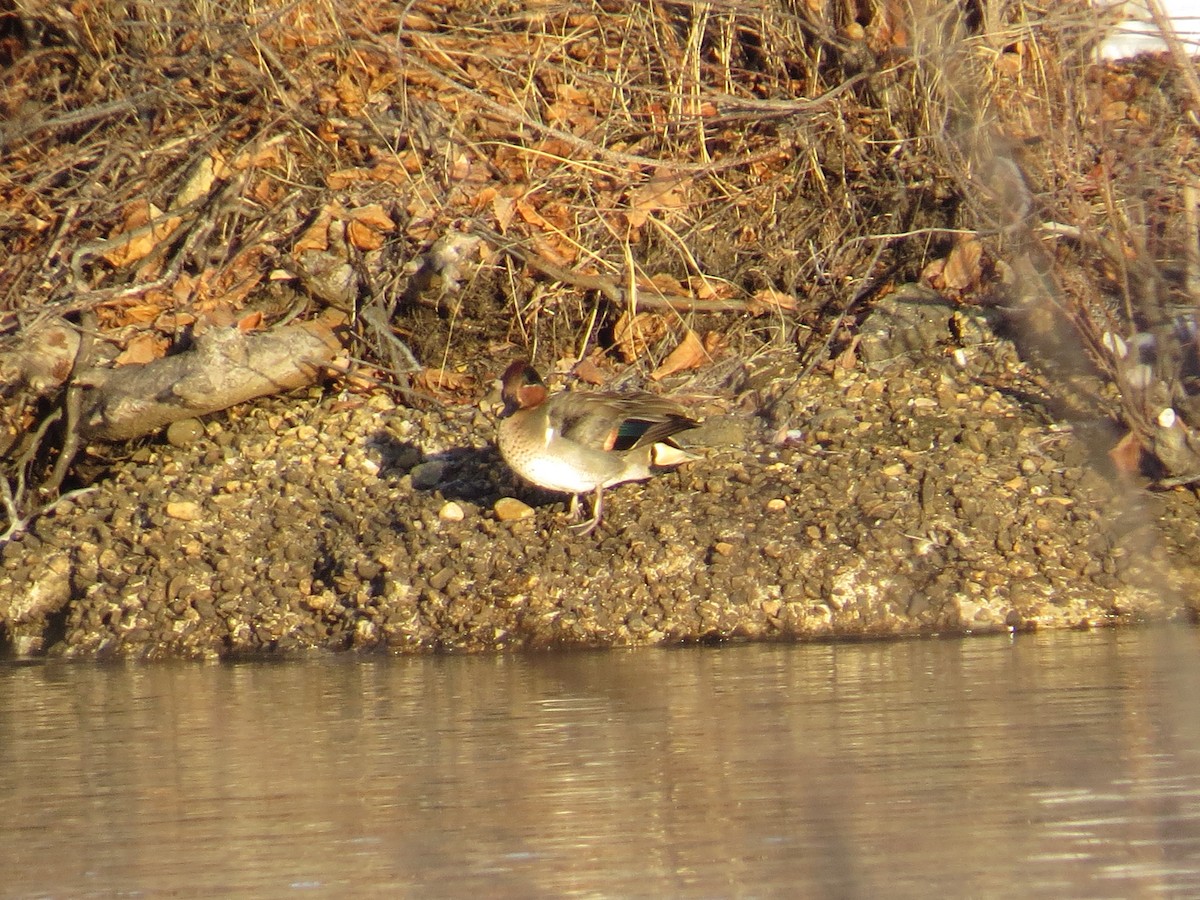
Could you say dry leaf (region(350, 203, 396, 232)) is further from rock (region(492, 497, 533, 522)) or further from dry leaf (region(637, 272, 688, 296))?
rock (region(492, 497, 533, 522))

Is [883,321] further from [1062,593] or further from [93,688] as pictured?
[93,688]

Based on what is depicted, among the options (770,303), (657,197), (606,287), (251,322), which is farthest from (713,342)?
(251,322)

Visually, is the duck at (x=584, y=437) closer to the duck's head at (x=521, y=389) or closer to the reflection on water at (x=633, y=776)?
the duck's head at (x=521, y=389)

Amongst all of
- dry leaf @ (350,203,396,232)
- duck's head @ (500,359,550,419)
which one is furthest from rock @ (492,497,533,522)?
dry leaf @ (350,203,396,232)

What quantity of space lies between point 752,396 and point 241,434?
2173 mm

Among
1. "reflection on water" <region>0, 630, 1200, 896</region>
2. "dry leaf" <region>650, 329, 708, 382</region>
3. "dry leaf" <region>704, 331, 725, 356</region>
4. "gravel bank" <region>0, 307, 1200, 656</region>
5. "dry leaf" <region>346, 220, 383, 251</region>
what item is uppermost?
"dry leaf" <region>346, 220, 383, 251</region>

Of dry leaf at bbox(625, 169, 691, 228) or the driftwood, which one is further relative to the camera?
dry leaf at bbox(625, 169, 691, 228)

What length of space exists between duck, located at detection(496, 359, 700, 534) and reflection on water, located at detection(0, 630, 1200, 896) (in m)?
0.89

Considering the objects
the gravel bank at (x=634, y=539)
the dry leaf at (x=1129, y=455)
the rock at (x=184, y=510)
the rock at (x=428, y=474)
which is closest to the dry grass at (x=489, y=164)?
the gravel bank at (x=634, y=539)

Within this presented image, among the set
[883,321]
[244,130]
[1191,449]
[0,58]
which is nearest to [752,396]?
[883,321]

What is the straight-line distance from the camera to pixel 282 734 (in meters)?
4.59

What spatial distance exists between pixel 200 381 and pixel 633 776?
3.84 metres

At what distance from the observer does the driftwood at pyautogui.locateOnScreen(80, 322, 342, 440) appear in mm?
7219

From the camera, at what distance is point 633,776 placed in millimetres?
3926
